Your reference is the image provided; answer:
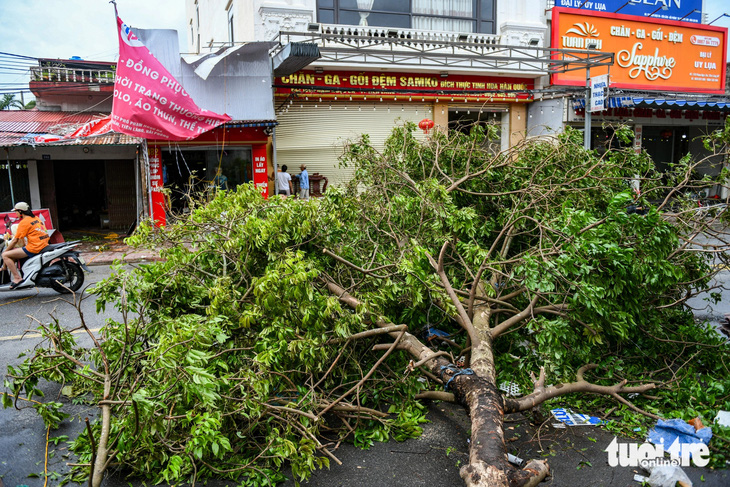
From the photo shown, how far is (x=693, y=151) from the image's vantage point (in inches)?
844

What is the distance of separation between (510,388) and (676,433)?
1291mm

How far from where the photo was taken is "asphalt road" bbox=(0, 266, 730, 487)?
3.49 m

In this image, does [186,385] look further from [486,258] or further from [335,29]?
[335,29]

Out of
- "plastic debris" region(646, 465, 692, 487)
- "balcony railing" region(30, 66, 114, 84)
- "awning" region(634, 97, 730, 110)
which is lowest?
"plastic debris" region(646, 465, 692, 487)

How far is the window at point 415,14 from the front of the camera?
15281 millimetres

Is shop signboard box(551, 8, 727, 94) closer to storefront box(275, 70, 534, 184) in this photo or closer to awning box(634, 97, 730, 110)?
awning box(634, 97, 730, 110)

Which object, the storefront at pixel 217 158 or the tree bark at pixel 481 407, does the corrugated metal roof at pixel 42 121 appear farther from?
the tree bark at pixel 481 407

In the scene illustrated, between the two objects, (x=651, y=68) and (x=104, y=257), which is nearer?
(x=104, y=257)

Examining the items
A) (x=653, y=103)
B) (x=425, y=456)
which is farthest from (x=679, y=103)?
(x=425, y=456)

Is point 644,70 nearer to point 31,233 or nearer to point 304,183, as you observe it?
point 304,183

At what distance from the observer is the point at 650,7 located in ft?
59.4

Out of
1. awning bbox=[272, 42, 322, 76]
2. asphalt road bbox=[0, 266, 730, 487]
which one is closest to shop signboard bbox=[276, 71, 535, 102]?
awning bbox=[272, 42, 322, 76]

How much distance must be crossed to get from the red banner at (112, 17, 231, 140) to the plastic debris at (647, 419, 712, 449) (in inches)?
454

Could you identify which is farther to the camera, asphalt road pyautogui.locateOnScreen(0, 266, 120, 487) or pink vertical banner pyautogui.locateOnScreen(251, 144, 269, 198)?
pink vertical banner pyautogui.locateOnScreen(251, 144, 269, 198)
